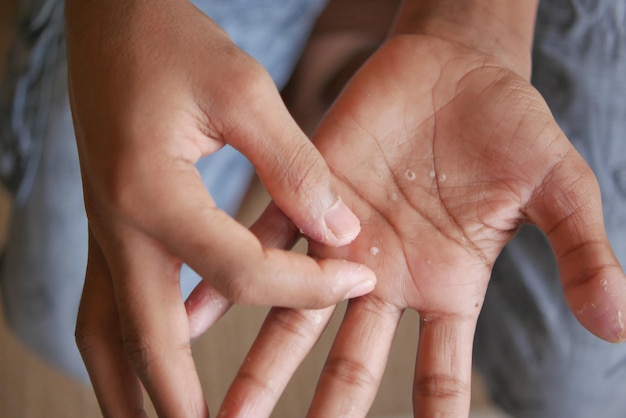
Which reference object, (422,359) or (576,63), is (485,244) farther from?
(576,63)

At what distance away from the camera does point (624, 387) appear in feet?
2.30

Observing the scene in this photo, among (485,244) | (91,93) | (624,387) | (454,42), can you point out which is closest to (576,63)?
(454,42)

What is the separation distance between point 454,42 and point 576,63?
0.46ft

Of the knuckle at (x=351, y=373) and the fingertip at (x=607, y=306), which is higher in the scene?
the fingertip at (x=607, y=306)

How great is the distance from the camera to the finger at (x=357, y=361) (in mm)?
514

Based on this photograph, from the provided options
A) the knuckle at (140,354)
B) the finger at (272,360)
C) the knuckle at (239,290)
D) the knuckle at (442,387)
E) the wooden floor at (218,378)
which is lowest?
the wooden floor at (218,378)

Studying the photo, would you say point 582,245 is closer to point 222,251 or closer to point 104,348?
point 222,251

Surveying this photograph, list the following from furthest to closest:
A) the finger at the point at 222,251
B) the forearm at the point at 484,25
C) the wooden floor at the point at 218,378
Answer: the wooden floor at the point at 218,378 < the forearm at the point at 484,25 < the finger at the point at 222,251

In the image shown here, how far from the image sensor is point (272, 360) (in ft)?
1.72

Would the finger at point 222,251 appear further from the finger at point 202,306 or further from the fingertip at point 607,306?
the fingertip at point 607,306

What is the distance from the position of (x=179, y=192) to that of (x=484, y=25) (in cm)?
39

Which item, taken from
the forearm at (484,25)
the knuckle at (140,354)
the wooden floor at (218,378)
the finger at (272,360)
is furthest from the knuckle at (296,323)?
the wooden floor at (218,378)

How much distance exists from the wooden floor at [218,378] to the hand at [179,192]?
47cm

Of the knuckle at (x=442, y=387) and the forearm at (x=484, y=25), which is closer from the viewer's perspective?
the knuckle at (x=442, y=387)
